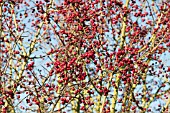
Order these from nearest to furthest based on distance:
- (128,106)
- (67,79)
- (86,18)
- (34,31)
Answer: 1. (67,79)
2. (86,18)
3. (128,106)
4. (34,31)

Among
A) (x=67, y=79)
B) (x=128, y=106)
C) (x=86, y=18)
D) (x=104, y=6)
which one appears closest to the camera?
(x=67, y=79)

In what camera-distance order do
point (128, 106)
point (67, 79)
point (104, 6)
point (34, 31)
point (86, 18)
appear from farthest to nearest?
1. point (34, 31)
2. point (128, 106)
3. point (104, 6)
4. point (86, 18)
5. point (67, 79)

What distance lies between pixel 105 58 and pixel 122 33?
1370mm

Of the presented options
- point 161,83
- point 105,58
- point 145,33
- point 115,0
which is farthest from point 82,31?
point 161,83

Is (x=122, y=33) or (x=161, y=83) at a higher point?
(x=122, y=33)

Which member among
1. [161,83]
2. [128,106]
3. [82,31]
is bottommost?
[128,106]

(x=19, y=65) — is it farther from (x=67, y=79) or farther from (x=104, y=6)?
(x=67, y=79)

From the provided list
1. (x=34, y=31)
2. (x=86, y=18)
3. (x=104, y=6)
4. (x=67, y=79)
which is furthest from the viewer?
(x=34, y=31)

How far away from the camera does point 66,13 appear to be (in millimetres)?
9648

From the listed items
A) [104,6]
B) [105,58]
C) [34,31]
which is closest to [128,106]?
[105,58]

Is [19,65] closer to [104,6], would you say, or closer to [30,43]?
[30,43]

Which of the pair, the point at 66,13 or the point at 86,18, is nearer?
the point at 86,18

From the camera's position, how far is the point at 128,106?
1056 centimetres

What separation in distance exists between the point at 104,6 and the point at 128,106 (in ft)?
11.1
